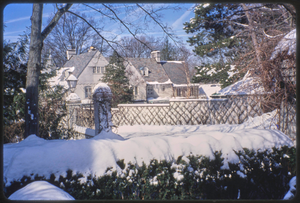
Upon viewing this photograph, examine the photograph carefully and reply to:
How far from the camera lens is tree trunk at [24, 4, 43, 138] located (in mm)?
3922

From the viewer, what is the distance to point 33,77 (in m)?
3.96

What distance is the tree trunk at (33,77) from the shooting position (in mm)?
3922

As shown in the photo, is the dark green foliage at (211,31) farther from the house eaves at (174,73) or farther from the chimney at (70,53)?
the chimney at (70,53)

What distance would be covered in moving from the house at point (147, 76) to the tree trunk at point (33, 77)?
388 inches

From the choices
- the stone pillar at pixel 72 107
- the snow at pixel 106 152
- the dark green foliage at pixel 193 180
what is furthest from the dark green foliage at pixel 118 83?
the dark green foliage at pixel 193 180

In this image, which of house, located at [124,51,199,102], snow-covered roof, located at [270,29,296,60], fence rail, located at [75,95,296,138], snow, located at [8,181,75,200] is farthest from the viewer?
house, located at [124,51,199,102]

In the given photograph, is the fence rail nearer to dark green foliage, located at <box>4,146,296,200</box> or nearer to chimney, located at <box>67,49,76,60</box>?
chimney, located at <box>67,49,76,60</box>

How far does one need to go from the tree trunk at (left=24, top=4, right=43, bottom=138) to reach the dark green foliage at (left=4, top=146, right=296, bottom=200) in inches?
86.6

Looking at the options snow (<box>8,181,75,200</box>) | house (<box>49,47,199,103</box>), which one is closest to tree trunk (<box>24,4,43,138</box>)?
snow (<box>8,181,75,200</box>)

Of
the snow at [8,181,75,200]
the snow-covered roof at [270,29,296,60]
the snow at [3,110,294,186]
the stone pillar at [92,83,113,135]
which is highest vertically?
the snow-covered roof at [270,29,296,60]

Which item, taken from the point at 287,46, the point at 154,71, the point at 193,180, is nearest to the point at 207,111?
the point at 287,46

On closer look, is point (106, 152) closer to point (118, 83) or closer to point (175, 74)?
point (118, 83)

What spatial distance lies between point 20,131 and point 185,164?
4.41 m

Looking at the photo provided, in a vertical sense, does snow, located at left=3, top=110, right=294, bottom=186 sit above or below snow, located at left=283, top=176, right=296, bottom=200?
above
